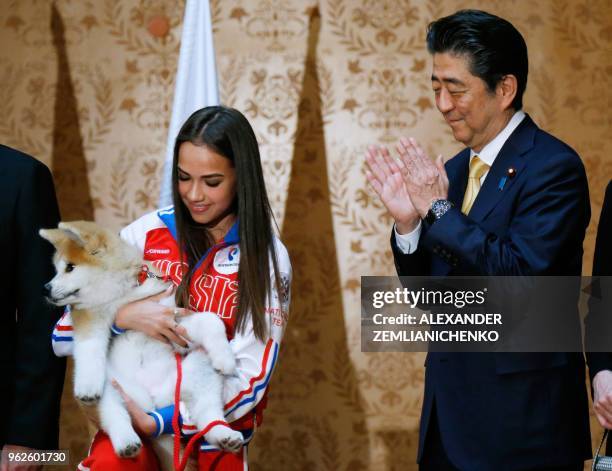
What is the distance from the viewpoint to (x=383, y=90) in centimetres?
345

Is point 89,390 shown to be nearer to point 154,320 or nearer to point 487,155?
point 154,320

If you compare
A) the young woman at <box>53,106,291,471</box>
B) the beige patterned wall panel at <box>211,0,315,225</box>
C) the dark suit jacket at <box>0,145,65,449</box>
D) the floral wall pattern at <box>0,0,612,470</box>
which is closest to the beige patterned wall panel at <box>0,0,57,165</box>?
the floral wall pattern at <box>0,0,612,470</box>

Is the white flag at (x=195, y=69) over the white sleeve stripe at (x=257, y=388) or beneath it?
over

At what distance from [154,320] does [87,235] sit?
237 mm

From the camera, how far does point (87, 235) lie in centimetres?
177

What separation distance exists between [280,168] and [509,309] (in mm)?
1782

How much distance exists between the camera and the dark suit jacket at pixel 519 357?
1726 mm

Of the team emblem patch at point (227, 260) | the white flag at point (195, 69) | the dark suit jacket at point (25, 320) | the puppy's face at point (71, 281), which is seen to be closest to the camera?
the puppy's face at point (71, 281)

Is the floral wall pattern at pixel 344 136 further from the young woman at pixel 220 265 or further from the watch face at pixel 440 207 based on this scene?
the watch face at pixel 440 207

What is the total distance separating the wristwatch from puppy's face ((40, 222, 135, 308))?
69 cm

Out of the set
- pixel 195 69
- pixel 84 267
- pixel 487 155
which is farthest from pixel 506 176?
pixel 195 69

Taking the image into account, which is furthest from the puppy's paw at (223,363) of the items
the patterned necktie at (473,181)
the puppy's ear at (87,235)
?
the patterned necktie at (473,181)

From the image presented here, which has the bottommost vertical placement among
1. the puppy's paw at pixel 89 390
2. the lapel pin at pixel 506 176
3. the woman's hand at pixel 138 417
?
the woman's hand at pixel 138 417

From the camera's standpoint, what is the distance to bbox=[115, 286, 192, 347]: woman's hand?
68.8 inches
